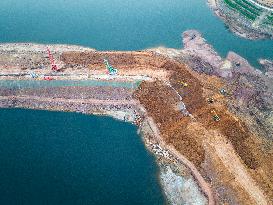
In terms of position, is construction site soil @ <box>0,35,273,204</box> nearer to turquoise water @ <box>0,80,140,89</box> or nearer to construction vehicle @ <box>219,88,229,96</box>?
construction vehicle @ <box>219,88,229,96</box>

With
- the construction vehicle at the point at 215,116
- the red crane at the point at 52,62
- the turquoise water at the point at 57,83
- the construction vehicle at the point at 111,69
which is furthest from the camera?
the red crane at the point at 52,62

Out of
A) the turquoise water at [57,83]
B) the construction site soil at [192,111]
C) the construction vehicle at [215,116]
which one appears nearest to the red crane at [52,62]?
the construction site soil at [192,111]

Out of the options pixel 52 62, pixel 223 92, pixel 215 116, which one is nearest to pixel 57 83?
pixel 52 62

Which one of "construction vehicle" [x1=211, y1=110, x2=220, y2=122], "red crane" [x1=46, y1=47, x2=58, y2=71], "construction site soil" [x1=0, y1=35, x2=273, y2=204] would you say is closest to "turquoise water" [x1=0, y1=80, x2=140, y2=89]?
"construction site soil" [x1=0, y1=35, x2=273, y2=204]

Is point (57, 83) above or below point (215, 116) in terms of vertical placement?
below

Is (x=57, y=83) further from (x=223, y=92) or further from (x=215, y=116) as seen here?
(x=223, y=92)

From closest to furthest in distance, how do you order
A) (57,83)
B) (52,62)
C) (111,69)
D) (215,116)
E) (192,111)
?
(215,116)
(192,111)
(57,83)
(111,69)
(52,62)

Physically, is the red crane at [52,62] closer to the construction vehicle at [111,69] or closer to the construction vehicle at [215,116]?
the construction vehicle at [111,69]

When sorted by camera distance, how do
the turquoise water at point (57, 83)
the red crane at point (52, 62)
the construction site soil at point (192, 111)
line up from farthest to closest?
the red crane at point (52, 62) < the turquoise water at point (57, 83) < the construction site soil at point (192, 111)

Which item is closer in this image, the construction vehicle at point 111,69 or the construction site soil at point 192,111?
the construction site soil at point 192,111
